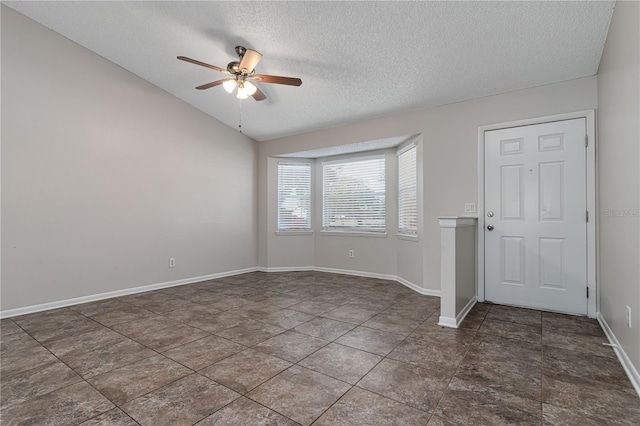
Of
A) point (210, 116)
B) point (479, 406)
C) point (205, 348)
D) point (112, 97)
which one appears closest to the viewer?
point (479, 406)

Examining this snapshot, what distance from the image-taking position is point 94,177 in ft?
12.3

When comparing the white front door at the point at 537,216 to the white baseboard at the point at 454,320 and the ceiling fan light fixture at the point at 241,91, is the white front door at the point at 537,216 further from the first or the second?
the ceiling fan light fixture at the point at 241,91

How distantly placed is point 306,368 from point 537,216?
3049 mm

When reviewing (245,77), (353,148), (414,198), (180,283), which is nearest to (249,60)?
(245,77)

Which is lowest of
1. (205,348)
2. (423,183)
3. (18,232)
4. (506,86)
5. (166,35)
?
(205,348)

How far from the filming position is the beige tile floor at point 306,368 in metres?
1.57

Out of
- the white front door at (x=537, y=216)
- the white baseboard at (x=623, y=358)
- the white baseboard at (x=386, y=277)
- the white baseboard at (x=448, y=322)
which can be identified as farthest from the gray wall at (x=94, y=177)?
the white baseboard at (x=623, y=358)

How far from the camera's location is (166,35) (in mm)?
3316

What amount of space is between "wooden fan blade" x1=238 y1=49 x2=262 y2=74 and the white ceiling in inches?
13.0

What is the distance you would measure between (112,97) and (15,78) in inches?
35.9

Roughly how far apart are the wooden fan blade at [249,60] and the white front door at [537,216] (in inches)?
111

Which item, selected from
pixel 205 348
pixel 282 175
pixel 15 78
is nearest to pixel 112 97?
pixel 15 78

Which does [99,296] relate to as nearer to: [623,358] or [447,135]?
[447,135]

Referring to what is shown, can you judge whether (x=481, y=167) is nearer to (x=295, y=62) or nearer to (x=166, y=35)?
(x=295, y=62)
